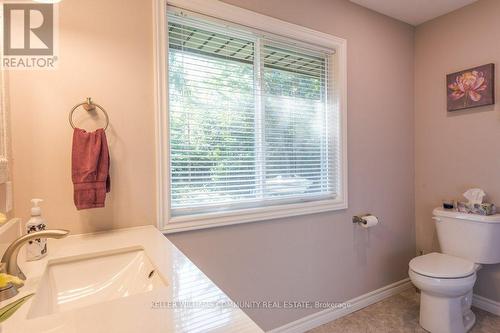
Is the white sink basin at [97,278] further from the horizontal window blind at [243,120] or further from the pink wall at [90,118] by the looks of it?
the horizontal window blind at [243,120]

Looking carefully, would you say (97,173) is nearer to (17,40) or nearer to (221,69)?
(17,40)

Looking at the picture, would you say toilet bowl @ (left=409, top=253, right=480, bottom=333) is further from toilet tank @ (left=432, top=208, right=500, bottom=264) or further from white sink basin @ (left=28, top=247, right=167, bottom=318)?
white sink basin @ (left=28, top=247, right=167, bottom=318)

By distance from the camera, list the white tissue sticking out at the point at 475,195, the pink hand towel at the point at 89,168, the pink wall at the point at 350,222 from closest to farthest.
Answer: the pink hand towel at the point at 89,168 → the pink wall at the point at 350,222 → the white tissue sticking out at the point at 475,195

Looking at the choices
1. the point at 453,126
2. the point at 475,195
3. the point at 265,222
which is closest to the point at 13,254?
the point at 265,222

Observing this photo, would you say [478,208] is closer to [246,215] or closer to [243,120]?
[246,215]

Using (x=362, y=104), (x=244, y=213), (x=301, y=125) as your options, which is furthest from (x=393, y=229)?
(x=244, y=213)

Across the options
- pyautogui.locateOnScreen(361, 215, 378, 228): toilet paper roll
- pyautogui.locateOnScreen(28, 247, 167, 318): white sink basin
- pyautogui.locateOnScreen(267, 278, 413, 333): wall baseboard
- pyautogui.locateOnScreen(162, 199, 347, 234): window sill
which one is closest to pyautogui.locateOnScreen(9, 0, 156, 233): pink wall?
pyautogui.locateOnScreen(162, 199, 347, 234): window sill

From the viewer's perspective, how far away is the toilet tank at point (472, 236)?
1.86 m

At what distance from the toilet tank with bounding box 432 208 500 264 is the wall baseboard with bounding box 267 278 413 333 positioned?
22.0 inches

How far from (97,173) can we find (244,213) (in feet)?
2.74

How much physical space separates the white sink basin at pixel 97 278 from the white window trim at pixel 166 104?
1.20 feet

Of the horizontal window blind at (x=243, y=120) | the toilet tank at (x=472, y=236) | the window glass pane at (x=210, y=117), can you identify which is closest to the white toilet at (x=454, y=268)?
the toilet tank at (x=472, y=236)

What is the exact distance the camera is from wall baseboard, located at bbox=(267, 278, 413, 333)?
1.86m

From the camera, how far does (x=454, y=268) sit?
1.77m
